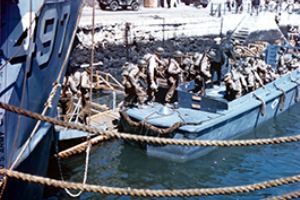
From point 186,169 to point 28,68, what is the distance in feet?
22.4

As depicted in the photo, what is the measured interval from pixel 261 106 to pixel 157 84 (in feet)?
10.3

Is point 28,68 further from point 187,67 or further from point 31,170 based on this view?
point 187,67

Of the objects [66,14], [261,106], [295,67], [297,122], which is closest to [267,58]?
[295,67]

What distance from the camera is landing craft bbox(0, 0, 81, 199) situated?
531cm

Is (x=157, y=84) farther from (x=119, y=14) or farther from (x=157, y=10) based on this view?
(x=157, y=10)

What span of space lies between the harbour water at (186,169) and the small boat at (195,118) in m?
0.35

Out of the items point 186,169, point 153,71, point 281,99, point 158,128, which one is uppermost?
point 153,71

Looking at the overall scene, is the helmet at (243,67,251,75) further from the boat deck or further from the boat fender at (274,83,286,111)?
the boat deck

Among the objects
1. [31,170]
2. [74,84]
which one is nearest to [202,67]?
[74,84]

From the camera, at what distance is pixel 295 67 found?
19469 mm

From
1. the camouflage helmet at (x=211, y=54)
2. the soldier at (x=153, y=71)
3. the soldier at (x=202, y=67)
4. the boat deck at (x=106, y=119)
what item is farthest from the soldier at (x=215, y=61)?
the boat deck at (x=106, y=119)

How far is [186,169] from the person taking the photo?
11.9 meters

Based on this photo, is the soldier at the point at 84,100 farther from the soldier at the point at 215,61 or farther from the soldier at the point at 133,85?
the soldier at the point at 215,61

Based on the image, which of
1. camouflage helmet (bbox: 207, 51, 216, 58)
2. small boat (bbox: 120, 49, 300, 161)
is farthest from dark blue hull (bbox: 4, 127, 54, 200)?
camouflage helmet (bbox: 207, 51, 216, 58)
